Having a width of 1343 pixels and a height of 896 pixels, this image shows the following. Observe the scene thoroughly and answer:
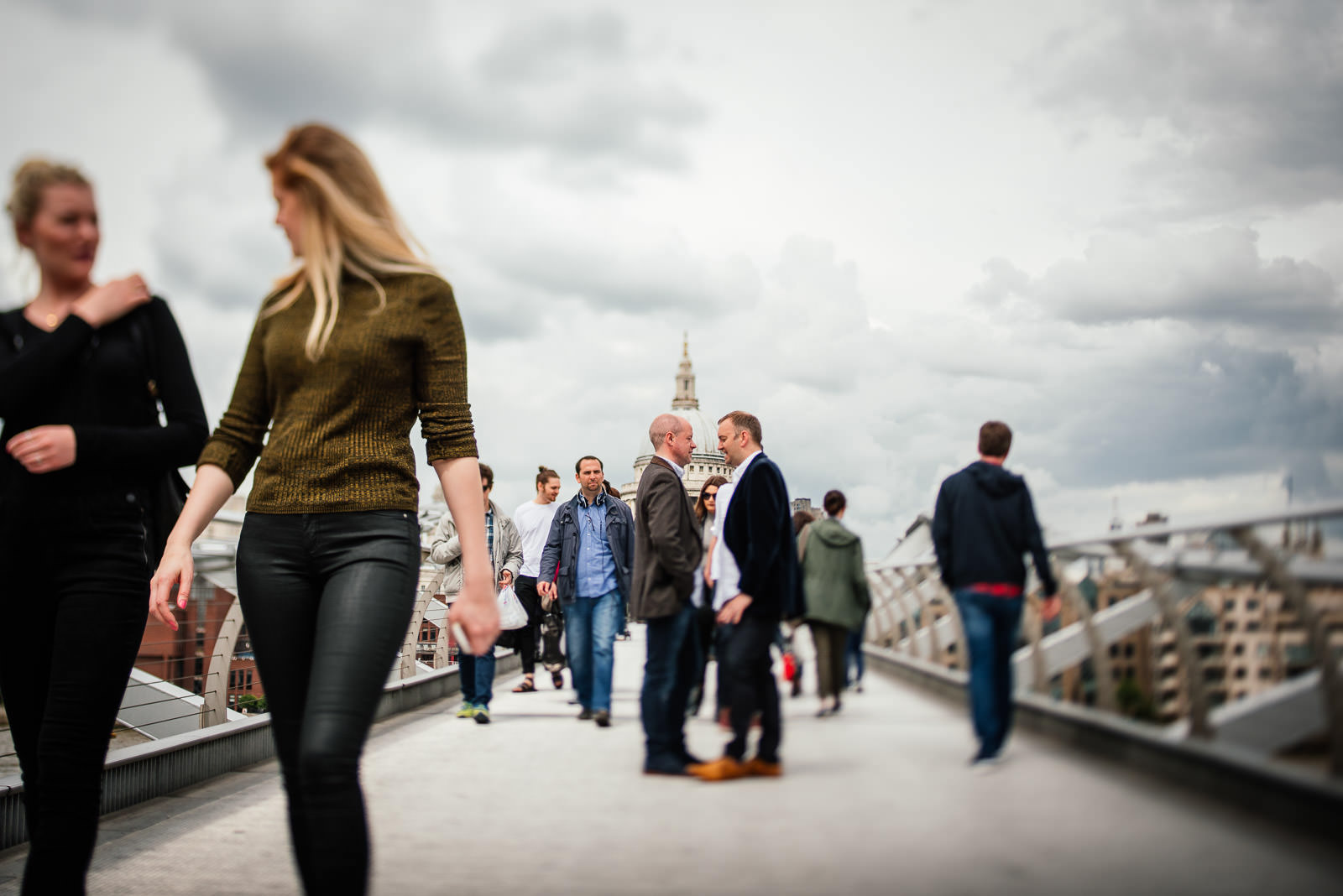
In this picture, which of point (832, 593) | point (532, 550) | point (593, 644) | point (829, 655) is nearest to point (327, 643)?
point (829, 655)

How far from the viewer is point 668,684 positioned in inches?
178

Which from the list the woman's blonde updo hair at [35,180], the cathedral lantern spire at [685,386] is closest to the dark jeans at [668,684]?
the woman's blonde updo hair at [35,180]

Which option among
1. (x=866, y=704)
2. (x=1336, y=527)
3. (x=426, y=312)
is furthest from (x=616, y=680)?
(x=1336, y=527)

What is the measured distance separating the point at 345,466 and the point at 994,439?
155cm

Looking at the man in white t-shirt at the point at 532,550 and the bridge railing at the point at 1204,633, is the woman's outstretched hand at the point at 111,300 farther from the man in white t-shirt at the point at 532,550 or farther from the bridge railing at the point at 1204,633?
the man in white t-shirt at the point at 532,550

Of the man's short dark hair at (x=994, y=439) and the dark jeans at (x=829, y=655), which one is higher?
the man's short dark hair at (x=994, y=439)

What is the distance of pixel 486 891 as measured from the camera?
2471 mm

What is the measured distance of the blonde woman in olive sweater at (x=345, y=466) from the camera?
2094mm

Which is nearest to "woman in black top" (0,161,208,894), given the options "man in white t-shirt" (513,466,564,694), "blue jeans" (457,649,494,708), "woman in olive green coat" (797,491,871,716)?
"woman in olive green coat" (797,491,871,716)

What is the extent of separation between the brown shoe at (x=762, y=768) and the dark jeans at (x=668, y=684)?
406mm

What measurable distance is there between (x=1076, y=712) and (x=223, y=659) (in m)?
4.20

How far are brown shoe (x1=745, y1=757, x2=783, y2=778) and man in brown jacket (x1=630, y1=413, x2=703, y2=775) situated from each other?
920mm

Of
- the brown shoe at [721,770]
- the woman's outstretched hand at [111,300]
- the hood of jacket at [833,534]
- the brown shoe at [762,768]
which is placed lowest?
the brown shoe at [721,770]

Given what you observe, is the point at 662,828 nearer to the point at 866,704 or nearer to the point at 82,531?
the point at 866,704
